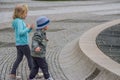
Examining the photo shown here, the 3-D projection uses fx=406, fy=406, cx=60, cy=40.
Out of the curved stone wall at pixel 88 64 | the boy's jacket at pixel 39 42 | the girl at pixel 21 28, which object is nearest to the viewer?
the curved stone wall at pixel 88 64

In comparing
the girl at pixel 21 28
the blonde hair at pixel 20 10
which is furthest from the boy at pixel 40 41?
the blonde hair at pixel 20 10

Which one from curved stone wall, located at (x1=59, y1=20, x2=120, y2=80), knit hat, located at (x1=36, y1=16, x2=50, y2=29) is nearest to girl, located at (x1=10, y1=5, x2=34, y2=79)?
knit hat, located at (x1=36, y1=16, x2=50, y2=29)

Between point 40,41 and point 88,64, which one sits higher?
point 40,41

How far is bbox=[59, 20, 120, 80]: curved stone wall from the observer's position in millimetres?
6945

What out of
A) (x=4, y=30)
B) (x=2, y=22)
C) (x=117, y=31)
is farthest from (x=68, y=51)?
(x=2, y=22)

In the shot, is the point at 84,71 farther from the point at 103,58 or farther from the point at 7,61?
the point at 7,61

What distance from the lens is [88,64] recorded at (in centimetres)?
782

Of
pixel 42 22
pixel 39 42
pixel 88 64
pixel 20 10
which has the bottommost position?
pixel 88 64

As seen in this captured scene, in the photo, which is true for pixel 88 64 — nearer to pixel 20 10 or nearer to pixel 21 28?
pixel 21 28

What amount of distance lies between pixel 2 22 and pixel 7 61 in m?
8.12

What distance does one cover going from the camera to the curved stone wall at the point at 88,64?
6945 millimetres

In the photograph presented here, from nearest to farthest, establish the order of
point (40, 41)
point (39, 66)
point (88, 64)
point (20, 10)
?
point (40, 41)
point (20, 10)
point (39, 66)
point (88, 64)

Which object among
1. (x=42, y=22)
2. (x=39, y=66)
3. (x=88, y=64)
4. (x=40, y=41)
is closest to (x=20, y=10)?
(x=42, y=22)

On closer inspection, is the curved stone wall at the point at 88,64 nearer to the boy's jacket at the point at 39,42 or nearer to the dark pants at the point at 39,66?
the dark pants at the point at 39,66
